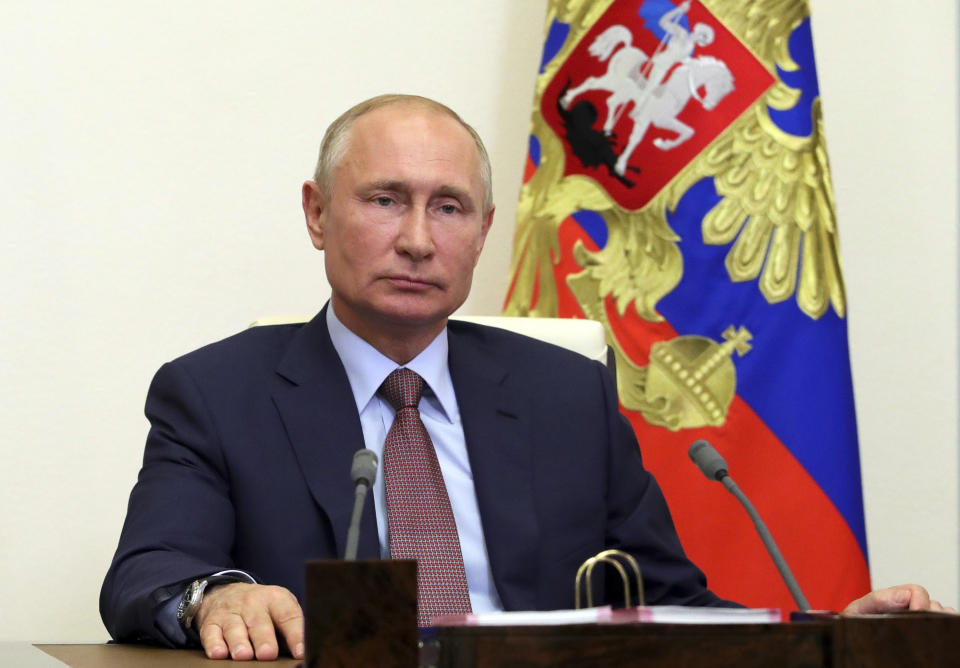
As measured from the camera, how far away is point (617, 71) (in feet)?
9.77

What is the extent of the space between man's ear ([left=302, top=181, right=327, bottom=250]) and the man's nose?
228 mm

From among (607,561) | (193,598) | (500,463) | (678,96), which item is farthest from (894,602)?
(678,96)

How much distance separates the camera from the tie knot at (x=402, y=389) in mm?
2045

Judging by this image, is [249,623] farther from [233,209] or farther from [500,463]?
[233,209]

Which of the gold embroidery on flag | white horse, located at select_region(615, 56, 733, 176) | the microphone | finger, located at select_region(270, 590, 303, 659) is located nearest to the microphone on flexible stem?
the microphone

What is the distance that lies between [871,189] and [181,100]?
2094 mm

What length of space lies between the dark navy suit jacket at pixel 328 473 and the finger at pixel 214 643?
0.18 metres

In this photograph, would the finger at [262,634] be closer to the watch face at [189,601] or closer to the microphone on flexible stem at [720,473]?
the watch face at [189,601]

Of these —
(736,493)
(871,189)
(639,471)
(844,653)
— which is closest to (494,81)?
(871,189)

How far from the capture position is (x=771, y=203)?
2.87 metres

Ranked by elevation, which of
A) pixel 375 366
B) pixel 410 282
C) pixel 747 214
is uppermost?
pixel 747 214

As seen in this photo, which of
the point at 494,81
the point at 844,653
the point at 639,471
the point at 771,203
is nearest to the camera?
the point at 844,653

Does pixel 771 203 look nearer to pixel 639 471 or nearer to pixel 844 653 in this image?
pixel 639 471

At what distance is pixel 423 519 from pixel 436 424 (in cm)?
25
